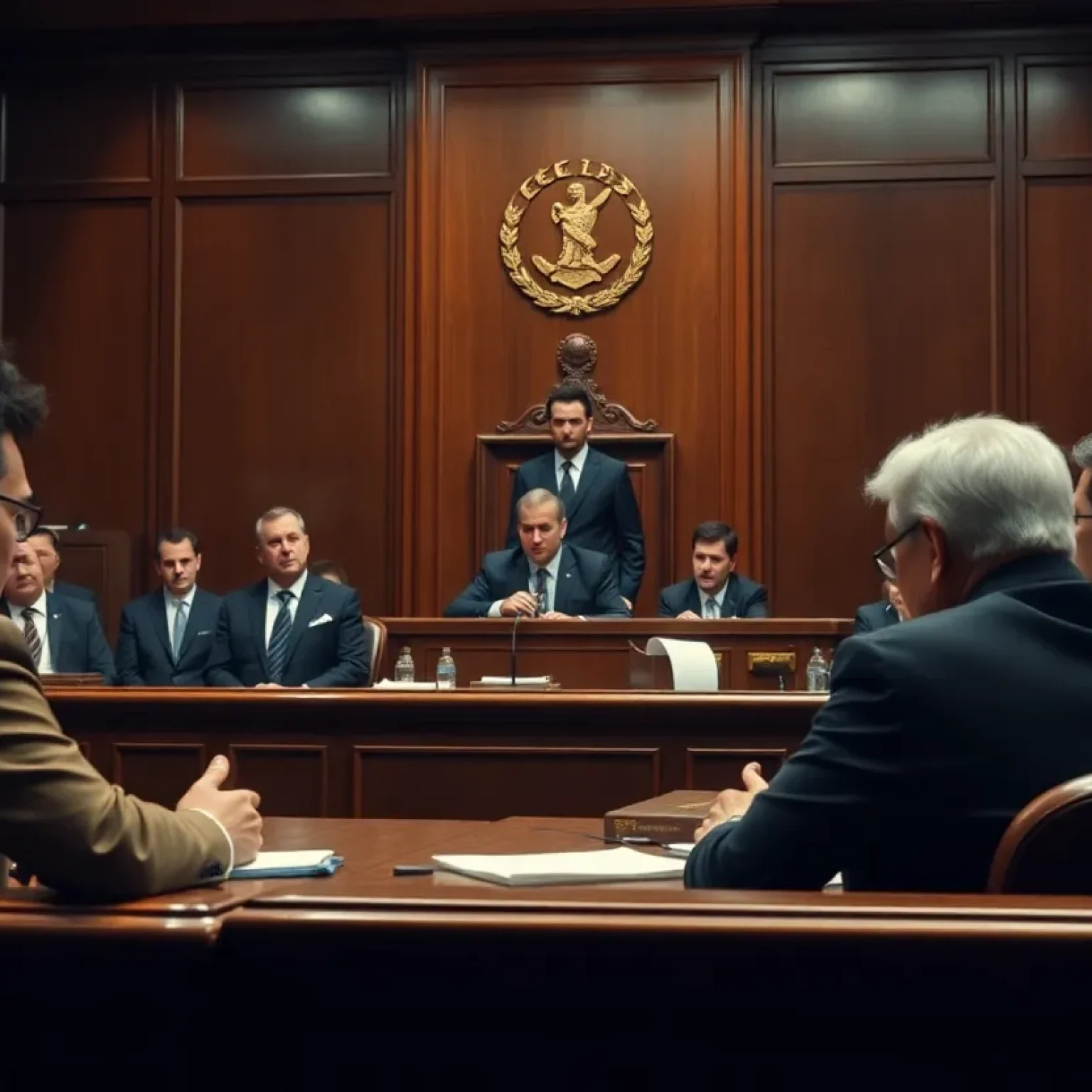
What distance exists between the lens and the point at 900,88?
375 inches

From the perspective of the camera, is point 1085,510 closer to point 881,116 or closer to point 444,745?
point 444,745

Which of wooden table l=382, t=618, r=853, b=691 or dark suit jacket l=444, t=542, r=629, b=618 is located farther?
dark suit jacket l=444, t=542, r=629, b=618

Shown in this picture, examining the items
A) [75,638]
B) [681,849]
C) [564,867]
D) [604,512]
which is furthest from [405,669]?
[564,867]

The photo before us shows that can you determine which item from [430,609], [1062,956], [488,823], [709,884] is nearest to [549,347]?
[430,609]

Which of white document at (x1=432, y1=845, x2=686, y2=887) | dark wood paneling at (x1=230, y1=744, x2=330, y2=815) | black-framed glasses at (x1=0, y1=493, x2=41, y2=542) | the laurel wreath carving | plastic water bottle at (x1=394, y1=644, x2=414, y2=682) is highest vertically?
the laurel wreath carving

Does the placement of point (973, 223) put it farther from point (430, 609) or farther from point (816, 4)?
point (430, 609)

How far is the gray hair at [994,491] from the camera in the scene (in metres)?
1.91

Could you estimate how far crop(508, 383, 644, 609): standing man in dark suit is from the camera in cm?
887

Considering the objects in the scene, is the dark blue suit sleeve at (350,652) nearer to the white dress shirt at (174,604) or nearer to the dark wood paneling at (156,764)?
the white dress shirt at (174,604)

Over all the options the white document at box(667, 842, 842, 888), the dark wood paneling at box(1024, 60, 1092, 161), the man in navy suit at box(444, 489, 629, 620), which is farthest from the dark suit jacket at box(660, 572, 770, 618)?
the white document at box(667, 842, 842, 888)

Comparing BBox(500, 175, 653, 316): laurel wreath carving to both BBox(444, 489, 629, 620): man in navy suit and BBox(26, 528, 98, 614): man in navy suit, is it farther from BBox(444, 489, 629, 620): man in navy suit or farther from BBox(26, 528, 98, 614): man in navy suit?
BBox(26, 528, 98, 614): man in navy suit

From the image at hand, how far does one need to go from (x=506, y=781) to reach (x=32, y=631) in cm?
322

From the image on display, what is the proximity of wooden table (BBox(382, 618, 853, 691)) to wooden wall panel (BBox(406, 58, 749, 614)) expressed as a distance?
238 cm

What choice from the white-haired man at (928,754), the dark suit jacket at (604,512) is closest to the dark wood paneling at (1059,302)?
the dark suit jacket at (604,512)
